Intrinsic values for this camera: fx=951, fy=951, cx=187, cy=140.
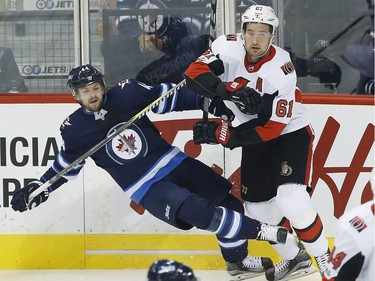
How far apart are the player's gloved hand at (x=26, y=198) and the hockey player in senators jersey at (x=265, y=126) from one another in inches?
28.8

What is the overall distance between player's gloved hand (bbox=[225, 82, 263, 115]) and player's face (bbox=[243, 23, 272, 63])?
161 mm

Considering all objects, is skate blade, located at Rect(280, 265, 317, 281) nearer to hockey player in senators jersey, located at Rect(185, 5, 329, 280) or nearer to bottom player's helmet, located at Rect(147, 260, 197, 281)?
hockey player in senators jersey, located at Rect(185, 5, 329, 280)

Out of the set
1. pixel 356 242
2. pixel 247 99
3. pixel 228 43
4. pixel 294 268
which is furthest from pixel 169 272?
pixel 294 268

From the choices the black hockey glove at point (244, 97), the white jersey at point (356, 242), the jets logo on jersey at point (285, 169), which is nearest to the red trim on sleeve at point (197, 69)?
the black hockey glove at point (244, 97)

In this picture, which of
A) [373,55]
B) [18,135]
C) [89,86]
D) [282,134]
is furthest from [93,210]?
[373,55]

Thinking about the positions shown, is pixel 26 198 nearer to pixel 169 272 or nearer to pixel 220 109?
pixel 220 109

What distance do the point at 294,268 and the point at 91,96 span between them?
1136 millimetres

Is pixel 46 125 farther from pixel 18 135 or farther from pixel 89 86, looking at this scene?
pixel 89 86

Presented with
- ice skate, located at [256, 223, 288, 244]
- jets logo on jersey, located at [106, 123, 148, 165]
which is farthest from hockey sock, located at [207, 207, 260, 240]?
jets logo on jersey, located at [106, 123, 148, 165]

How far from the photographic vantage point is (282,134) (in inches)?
153

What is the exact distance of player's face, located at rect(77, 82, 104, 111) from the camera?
3.87m

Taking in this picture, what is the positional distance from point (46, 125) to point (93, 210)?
17.7 inches

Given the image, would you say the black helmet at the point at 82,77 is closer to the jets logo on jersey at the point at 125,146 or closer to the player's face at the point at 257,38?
the jets logo on jersey at the point at 125,146

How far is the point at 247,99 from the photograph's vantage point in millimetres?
3650
